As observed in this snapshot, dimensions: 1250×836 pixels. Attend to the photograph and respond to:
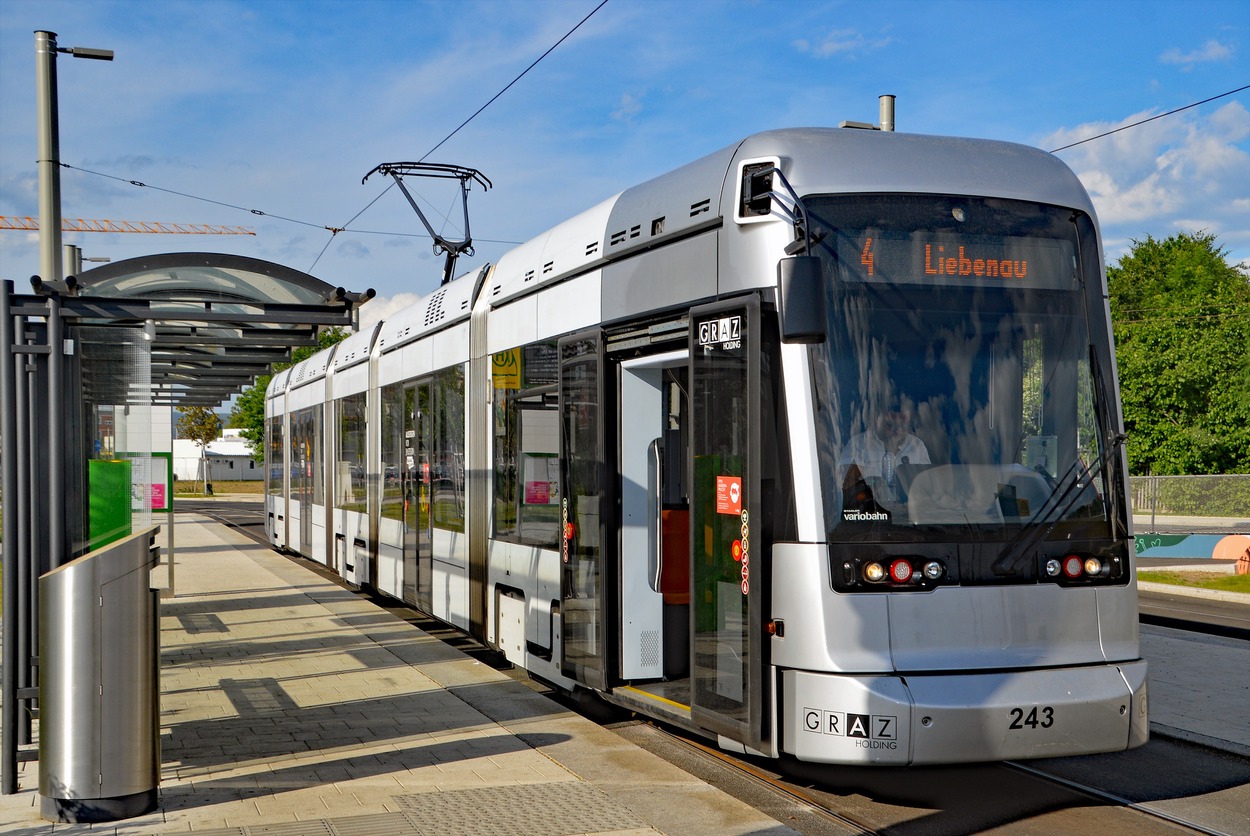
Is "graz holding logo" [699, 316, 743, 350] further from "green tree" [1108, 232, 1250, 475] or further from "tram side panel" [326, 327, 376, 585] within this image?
"green tree" [1108, 232, 1250, 475]

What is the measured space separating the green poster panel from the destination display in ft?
14.2

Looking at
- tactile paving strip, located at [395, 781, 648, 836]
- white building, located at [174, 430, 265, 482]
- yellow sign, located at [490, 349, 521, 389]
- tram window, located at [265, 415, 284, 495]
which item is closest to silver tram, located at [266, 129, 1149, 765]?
tactile paving strip, located at [395, 781, 648, 836]

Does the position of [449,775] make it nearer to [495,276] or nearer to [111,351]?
[111,351]

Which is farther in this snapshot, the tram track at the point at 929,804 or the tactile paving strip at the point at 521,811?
the tram track at the point at 929,804

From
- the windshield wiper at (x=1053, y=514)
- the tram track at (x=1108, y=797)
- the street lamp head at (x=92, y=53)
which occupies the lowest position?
the tram track at (x=1108, y=797)

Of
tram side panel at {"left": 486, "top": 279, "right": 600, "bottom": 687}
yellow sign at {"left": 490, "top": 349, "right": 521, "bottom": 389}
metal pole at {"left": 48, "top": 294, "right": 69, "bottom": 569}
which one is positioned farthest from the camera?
yellow sign at {"left": 490, "top": 349, "right": 521, "bottom": 389}

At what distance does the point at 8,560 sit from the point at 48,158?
5201mm

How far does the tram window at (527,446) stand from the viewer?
29.9ft

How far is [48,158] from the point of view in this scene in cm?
1088

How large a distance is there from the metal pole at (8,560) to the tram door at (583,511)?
3351 millimetres

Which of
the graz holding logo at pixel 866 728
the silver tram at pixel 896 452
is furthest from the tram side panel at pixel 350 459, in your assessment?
the graz holding logo at pixel 866 728

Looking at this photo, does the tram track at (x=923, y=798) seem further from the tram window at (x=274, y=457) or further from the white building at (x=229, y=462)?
the white building at (x=229, y=462)

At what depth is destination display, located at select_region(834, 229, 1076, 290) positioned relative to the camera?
6.21 meters

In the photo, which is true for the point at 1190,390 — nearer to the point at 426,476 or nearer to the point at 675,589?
the point at 426,476
